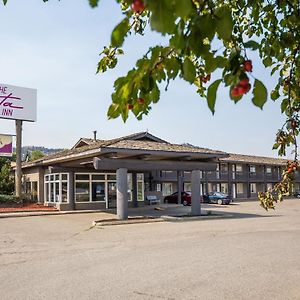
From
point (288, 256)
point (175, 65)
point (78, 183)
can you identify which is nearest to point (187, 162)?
point (78, 183)

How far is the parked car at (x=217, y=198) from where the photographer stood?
4427cm

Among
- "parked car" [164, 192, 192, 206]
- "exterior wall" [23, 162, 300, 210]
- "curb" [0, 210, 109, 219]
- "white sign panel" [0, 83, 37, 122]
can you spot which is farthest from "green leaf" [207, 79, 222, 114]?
"parked car" [164, 192, 192, 206]

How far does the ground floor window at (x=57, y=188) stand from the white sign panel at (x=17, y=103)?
6002 millimetres

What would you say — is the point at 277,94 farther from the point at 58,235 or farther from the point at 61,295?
the point at 58,235

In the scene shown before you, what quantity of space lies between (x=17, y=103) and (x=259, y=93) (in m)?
37.2

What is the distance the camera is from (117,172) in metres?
23.6

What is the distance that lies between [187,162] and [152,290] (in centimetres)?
1940

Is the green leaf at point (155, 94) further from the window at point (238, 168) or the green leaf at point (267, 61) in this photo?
the window at point (238, 168)

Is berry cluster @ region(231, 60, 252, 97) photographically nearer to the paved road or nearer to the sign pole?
the paved road

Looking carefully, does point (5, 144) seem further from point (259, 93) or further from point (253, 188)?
point (259, 93)

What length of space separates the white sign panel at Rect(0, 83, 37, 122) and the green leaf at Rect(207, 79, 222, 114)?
1415 inches

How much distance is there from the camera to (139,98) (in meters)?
2.43

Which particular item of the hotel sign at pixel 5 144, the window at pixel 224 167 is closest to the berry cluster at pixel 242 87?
the hotel sign at pixel 5 144

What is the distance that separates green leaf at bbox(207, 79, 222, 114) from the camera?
1.89 m
